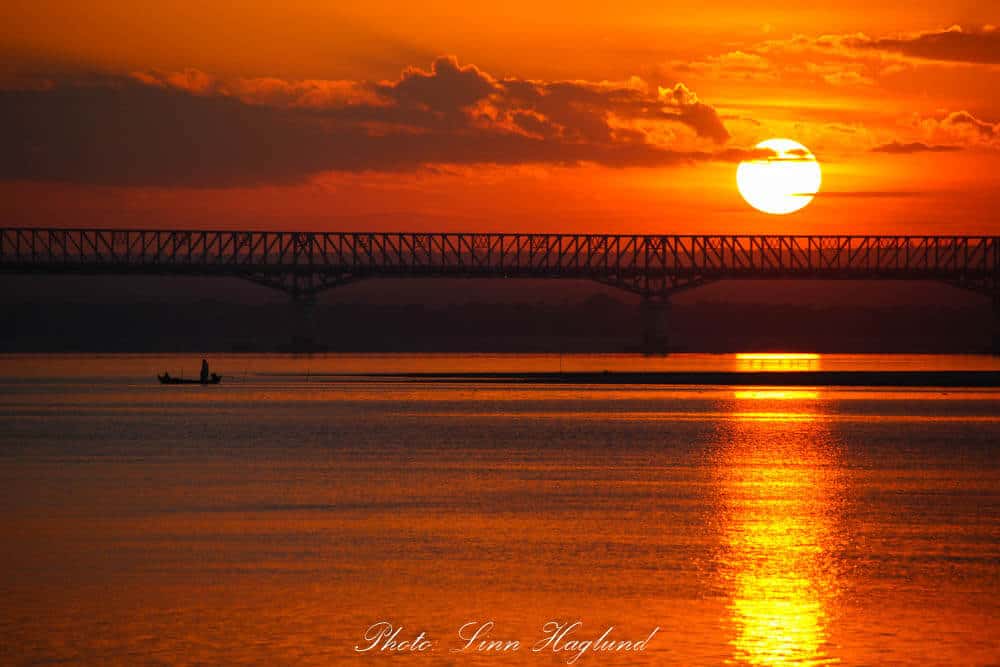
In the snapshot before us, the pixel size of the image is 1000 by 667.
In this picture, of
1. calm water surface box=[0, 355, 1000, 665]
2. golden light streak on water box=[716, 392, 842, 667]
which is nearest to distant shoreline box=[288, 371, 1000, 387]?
calm water surface box=[0, 355, 1000, 665]

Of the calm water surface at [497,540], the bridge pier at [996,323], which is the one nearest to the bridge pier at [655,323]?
the bridge pier at [996,323]

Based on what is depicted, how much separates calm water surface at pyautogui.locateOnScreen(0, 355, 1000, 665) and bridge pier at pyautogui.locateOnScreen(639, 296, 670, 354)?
101 m

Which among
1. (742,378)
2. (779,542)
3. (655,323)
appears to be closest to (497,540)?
(779,542)

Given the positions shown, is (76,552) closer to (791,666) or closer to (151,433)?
(791,666)

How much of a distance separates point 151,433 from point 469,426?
11.6 meters

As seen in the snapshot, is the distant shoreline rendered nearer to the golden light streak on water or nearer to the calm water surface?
the calm water surface

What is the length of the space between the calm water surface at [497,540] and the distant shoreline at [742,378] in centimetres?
4156

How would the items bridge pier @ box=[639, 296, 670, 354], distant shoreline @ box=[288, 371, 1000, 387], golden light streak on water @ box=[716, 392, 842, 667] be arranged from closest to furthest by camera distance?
golden light streak on water @ box=[716, 392, 842, 667] < distant shoreline @ box=[288, 371, 1000, 387] < bridge pier @ box=[639, 296, 670, 354]

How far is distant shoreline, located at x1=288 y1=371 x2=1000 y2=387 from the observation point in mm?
102000

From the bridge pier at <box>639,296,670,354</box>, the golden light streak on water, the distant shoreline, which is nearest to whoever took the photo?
the golden light streak on water

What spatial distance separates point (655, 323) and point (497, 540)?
136 metres

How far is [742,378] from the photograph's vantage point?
108 metres

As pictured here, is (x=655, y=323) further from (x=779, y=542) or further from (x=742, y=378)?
(x=779, y=542)

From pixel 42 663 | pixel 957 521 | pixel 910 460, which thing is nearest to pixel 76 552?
pixel 42 663
